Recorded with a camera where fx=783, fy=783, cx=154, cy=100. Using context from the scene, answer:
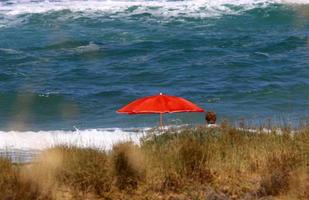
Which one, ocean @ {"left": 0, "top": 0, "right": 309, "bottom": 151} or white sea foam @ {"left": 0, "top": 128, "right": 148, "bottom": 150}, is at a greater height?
ocean @ {"left": 0, "top": 0, "right": 309, "bottom": 151}

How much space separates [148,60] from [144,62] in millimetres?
395

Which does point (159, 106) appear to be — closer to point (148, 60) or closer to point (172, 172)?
point (172, 172)

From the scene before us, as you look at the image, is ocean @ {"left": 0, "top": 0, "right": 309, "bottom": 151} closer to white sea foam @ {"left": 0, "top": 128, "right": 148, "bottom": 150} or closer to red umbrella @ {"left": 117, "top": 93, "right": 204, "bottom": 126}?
white sea foam @ {"left": 0, "top": 128, "right": 148, "bottom": 150}

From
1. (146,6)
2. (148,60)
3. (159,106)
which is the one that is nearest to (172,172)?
(159,106)

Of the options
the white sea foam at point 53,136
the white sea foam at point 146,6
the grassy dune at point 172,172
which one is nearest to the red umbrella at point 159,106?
the grassy dune at point 172,172

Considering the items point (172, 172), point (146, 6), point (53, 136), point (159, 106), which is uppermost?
point (146, 6)

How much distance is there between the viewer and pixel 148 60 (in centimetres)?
2773

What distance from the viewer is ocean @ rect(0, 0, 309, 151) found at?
63.6ft

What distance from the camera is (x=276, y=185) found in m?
9.14

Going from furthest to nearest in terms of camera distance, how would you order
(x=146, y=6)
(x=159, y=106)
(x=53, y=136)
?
(x=146, y=6) < (x=53, y=136) < (x=159, y=106)

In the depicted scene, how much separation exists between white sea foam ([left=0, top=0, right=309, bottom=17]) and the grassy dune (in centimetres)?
2880

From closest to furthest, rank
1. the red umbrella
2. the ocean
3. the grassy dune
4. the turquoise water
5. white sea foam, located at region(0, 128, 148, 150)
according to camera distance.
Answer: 1. the grassy dune
2. the red umbrella
3. white sea foam, located at region(0, 128, 148, 150)
4. the ocean
5. the turquoise water

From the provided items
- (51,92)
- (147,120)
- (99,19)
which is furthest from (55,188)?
(99,19)

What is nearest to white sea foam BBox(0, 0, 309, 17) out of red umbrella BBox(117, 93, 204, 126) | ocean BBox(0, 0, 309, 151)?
ocean BBox(0, 0, 309, 151)
